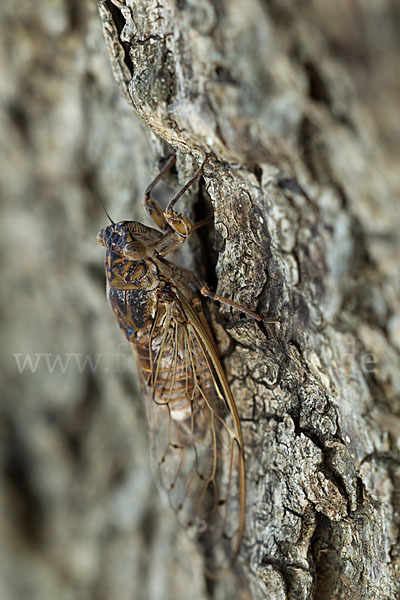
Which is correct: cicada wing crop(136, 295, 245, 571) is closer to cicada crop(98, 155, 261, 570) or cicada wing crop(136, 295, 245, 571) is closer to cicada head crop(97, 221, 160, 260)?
cicada crop(98, 155, 261, 570)

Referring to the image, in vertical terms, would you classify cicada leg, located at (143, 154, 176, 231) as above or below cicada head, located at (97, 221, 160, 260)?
above

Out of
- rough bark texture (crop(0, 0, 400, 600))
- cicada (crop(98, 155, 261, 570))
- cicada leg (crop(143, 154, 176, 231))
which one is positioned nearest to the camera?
rough bark texture (crop(0, 0, 400, 600))

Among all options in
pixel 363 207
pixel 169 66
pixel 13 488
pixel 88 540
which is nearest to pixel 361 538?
pixel 363 207

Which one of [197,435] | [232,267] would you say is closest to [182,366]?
[197,435]

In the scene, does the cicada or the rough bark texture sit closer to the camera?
the rough bark texture

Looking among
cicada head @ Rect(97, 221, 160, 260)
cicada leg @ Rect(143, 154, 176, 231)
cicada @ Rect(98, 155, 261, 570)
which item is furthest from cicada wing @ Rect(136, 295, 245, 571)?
cicada leg @ Rect(143, 154, 176, 231)

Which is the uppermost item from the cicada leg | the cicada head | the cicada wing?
the cicada leg

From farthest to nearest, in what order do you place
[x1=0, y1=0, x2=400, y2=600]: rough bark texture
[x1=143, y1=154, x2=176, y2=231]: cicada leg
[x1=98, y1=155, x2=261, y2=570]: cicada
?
[x1=143, y1=154, x2=176, y2=231]: cicada leg < [x1=98, y1=155, x2=261, y2=570]: cicada < [x1=0, y1=0, x2=400, y2=600]: rough bark texture

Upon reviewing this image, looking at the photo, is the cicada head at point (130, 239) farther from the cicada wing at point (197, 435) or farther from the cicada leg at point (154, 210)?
the cicada wing at point (197, 435)
